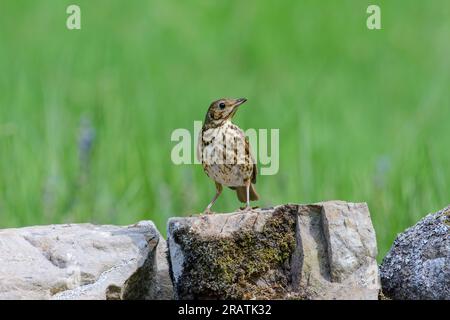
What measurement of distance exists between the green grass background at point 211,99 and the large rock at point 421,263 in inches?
91.8

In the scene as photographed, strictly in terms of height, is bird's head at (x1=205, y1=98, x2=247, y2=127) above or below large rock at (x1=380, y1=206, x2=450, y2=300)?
above

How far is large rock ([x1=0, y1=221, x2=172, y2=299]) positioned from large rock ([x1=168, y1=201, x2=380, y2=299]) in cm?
34

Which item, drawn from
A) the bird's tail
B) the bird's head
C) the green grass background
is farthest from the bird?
the green grass background

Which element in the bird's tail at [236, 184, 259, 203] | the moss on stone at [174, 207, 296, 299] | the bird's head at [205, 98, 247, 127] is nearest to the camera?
the moss on stone at [174, 207, 296, 299]

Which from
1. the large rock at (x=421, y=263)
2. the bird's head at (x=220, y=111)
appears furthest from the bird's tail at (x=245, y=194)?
the large rock at (x=421, y=263)

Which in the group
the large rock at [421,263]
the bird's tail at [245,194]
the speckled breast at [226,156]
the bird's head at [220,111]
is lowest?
the large rock at [421,263]

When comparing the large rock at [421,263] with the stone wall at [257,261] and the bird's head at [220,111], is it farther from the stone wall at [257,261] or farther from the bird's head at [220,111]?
the bird's head at [220,111]

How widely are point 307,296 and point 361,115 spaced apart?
8.96 metres

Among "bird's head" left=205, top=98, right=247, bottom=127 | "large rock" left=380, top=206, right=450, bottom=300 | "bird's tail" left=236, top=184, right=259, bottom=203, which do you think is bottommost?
"large rock" left=380, top=206, right=450, bottom=300

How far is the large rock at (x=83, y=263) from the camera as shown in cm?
702

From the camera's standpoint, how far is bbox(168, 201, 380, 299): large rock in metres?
6.81

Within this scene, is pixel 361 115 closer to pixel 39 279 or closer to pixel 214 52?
pixel 214 52

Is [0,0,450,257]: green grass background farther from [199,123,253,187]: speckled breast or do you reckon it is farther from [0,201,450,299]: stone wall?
[0,201,450,299]: stone wall

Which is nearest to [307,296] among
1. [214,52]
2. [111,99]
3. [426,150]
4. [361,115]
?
[426,150]
